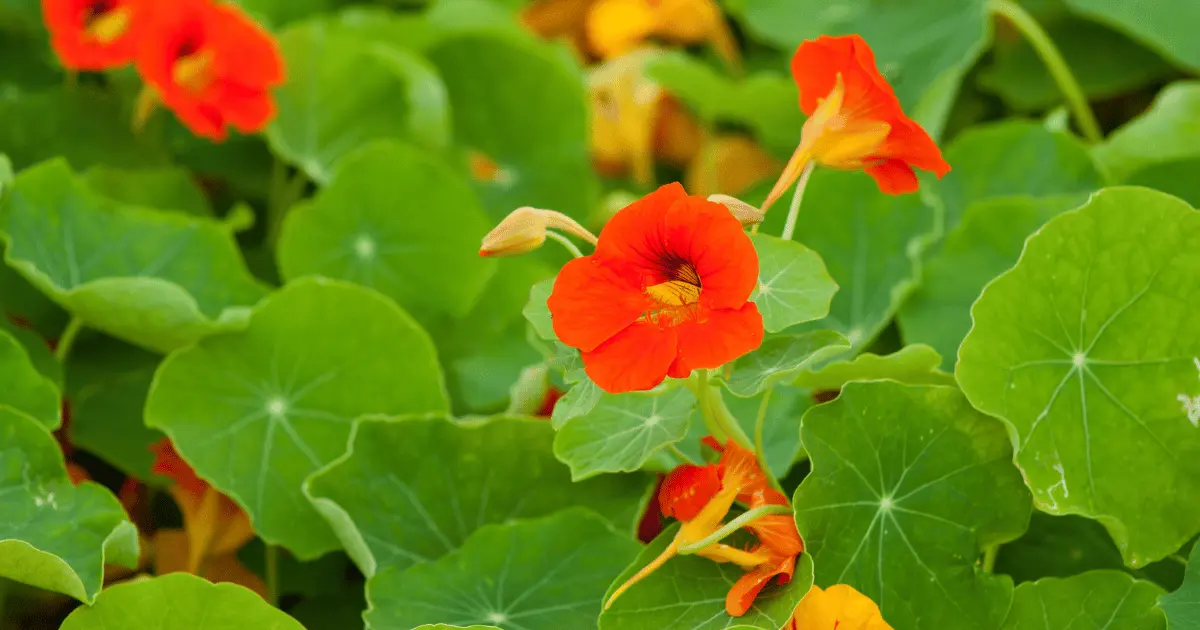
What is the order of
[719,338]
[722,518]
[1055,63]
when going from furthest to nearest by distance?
[1055,63] → [722,518] → [719,338]

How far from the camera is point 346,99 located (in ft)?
4.01

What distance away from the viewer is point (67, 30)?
1.03 metres

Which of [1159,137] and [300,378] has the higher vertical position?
[1159,137]

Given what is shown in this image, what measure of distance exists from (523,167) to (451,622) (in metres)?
0.69

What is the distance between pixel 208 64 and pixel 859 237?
0.63 metres

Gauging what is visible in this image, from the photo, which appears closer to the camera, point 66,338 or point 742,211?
point 742,211

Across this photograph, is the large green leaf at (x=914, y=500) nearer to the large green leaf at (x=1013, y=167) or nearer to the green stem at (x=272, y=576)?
the large green leaf at (x=1013, y=167)

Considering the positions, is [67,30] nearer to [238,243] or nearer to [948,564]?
[238,243]

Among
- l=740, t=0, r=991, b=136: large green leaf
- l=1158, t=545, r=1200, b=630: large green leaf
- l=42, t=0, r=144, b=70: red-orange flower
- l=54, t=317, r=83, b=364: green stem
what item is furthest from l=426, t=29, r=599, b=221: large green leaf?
l=1158, t=545, r=1200, b=630: large green leaf

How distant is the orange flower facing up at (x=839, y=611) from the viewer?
0.61m

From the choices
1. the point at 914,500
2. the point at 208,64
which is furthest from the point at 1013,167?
the point at 208,64

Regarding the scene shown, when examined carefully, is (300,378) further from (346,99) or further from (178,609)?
(346,99)

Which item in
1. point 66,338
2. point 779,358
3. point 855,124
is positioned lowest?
point 66,338

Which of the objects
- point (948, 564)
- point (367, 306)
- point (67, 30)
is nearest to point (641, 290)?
point (948, 564)
